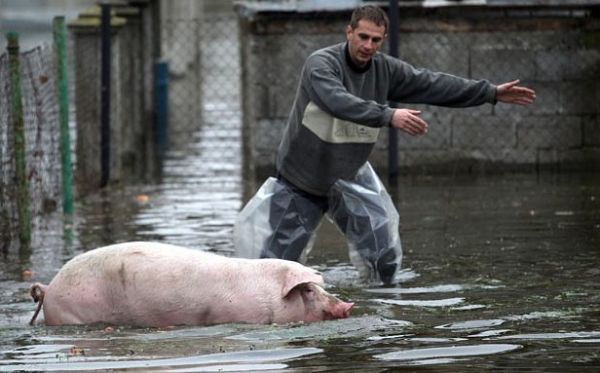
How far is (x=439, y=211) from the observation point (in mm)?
12875

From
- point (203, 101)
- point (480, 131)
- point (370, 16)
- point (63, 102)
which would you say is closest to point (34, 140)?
point (63, 102)

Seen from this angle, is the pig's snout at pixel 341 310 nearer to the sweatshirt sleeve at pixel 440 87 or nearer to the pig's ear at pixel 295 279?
the pig's ear at pixel 295 279

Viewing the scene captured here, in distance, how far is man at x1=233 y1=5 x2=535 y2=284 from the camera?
9023 millimetres

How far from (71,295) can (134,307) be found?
316 mm

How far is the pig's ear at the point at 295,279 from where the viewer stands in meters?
7.86

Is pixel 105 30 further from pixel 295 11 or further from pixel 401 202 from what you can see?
pixel 401 202

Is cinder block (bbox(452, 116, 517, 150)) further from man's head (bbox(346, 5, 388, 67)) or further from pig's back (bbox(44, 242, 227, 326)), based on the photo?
pig's back (bbox(44, 242, 227, 326))

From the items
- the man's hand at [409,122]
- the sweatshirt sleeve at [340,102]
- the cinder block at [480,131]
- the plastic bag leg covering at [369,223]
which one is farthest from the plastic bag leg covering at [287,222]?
the cinder block at [480,131]

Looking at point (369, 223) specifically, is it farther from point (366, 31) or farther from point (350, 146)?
point (366, 31)

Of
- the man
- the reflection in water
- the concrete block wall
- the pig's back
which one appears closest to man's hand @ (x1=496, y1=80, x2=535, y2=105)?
the man

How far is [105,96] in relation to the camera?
15.2 metres

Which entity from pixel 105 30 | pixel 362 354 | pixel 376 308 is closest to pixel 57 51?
pixel 105 30

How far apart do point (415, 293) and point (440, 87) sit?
3.92 feet

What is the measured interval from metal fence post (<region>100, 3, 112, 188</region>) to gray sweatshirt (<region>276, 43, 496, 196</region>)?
19.9ft
